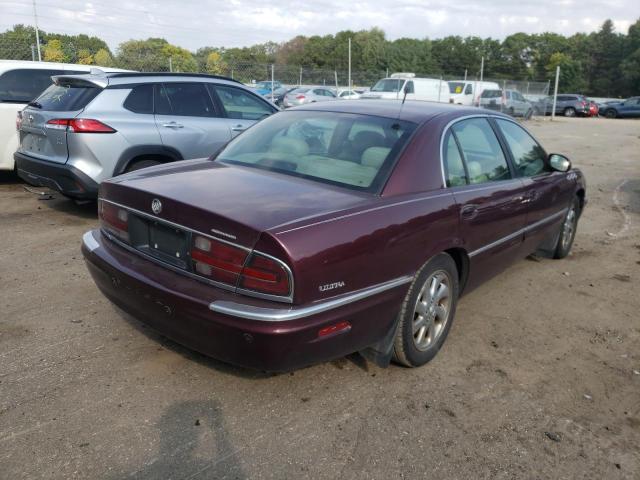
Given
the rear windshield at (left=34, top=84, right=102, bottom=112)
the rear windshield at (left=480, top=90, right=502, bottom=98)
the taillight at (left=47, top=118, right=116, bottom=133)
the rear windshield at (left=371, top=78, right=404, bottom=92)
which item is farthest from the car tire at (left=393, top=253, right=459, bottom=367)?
the rear windshield at (left=480, top=90, right=502, bottom=98)

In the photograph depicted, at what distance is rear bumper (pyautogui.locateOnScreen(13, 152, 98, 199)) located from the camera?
5922 mm

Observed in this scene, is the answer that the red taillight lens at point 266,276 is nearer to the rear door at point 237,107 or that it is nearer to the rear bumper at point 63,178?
the rear bumper at point 63,178

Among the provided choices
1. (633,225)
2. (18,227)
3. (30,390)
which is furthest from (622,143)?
(30,390)

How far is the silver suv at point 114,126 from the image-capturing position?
19.5 feet

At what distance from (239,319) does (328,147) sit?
4.85ft

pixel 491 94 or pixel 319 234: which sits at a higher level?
pixel 491 94

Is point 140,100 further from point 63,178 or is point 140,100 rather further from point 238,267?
point 238,267

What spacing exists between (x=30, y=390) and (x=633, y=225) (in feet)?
23.7

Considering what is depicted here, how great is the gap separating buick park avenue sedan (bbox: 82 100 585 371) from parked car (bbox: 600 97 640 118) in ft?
125

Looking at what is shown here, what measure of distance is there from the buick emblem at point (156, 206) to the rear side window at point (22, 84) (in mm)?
6186

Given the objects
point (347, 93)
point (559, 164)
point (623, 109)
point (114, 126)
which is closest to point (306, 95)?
point (347, 93)

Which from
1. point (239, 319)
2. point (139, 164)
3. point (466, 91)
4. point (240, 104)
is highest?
point (466, 91)

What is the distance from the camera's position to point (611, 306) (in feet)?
15.1

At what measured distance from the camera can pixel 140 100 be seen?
6414 mm
